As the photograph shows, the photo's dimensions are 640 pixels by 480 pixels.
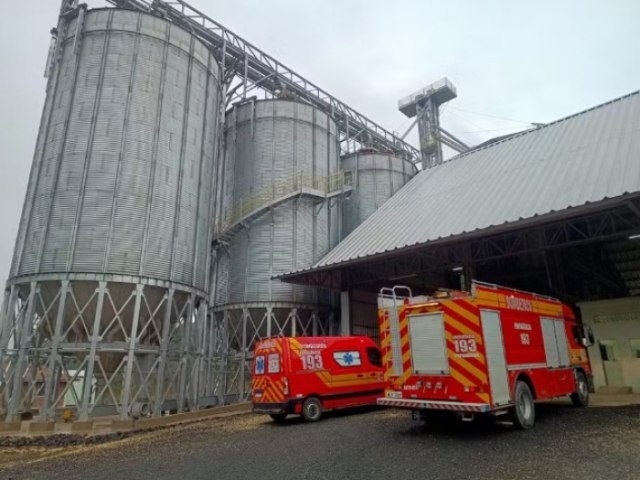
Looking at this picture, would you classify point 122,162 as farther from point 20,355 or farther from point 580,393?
point 580,393

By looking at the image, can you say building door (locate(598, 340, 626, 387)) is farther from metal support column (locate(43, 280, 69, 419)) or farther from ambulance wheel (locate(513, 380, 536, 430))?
metal support column (locate(43, 280, 69, 419))

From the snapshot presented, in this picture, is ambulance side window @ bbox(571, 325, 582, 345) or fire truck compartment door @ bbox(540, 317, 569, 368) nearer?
Answer: fire truck compartment door @ bbox(540, 317, 569, 368)

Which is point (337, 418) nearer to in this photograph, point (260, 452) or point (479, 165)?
point (260, 452)

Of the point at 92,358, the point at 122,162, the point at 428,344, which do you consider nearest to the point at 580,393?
the point at 428,344

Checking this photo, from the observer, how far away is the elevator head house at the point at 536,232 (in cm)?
1603

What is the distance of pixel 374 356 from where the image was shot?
54.3 feet

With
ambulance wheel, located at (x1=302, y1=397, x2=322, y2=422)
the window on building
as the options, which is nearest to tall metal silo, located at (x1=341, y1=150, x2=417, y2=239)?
the window on building

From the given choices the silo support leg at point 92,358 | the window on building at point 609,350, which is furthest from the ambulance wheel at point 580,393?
the silo support leg at point 92,358

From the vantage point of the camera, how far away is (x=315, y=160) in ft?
91.4

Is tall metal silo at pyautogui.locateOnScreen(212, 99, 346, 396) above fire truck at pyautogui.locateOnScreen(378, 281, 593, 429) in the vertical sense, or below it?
above

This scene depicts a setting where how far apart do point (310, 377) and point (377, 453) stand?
5939 millimetres

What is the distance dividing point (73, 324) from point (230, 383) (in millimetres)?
12439

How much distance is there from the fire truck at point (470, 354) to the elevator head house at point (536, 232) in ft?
11.2

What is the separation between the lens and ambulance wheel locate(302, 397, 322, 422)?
1379 centimetres
